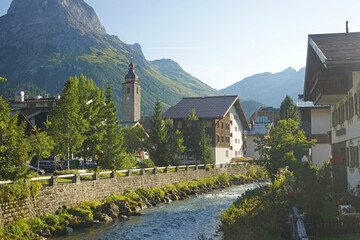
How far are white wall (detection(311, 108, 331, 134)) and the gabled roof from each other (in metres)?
25.0

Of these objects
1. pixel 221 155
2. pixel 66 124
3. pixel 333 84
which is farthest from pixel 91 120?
pixel 221 155

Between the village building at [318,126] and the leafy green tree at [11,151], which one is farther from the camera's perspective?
the village building at [318,126]

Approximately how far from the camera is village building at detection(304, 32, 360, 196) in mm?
15680

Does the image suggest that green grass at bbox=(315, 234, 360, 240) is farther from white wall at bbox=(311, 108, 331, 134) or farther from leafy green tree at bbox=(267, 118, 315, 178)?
white wall at bbox=(311, 108, 331, 134)

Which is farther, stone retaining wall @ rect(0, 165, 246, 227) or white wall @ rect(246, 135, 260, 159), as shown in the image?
white wall @ rect(246, 135, 260, 159)

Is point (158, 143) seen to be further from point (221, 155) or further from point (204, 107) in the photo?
point (221, 155)

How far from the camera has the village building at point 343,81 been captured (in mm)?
15680

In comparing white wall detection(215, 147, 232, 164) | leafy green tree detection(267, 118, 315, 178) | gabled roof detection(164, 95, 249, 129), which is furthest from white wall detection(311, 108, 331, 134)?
white wall detection(215, 147, 232, 164)

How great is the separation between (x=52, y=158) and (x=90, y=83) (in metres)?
15.8

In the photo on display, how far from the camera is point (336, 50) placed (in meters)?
16.3

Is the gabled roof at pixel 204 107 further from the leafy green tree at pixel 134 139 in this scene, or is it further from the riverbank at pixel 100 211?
the riverbank at pixel 100 211

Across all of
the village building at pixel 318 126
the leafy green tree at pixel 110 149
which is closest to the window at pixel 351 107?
the village building at pixel 318 126

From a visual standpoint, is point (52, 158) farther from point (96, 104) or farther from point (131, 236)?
point (131, 236)

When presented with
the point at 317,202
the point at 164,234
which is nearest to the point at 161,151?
the point at 164,234
